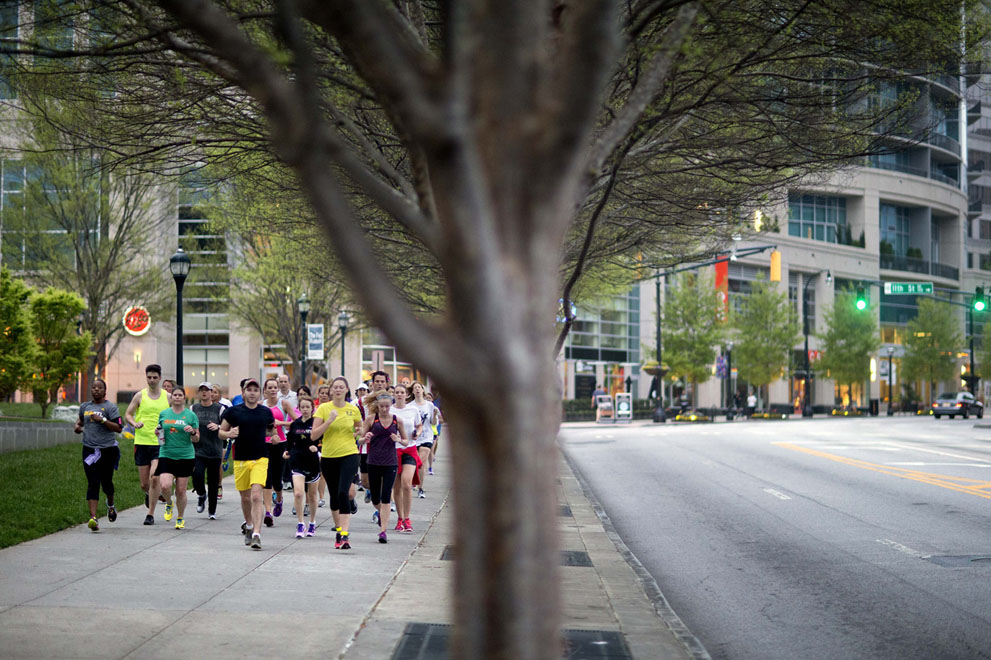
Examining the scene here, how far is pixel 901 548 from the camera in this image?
13.4 meters

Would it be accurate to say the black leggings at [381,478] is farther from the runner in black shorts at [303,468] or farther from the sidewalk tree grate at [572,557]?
the sidewalk tree grate at [572,557]

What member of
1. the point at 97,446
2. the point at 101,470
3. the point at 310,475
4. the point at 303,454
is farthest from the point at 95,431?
the point at 310,475

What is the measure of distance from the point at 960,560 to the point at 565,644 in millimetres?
6558

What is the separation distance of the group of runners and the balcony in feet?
248

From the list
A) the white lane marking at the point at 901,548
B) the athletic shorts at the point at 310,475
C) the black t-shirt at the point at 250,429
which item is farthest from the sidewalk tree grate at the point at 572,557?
the white lane marking at the point at 901,548

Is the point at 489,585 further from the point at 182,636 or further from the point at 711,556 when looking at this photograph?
the point at 711,556

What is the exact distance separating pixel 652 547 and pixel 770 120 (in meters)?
5.55

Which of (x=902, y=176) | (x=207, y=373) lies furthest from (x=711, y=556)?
(x=902, y=176)

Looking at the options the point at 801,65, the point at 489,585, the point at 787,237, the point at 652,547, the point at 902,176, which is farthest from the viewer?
the point at 902,176

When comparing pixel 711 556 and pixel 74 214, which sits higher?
pixel 74 214

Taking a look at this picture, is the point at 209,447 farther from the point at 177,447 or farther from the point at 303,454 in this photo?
the point at 303,454

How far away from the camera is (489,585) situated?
354 cm

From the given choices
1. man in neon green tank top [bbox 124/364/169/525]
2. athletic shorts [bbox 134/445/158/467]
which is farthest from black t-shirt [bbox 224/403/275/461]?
athletic shorts [bbox 134/445/158/467]

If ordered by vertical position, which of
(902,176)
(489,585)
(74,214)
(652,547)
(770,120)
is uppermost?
(902,176)
